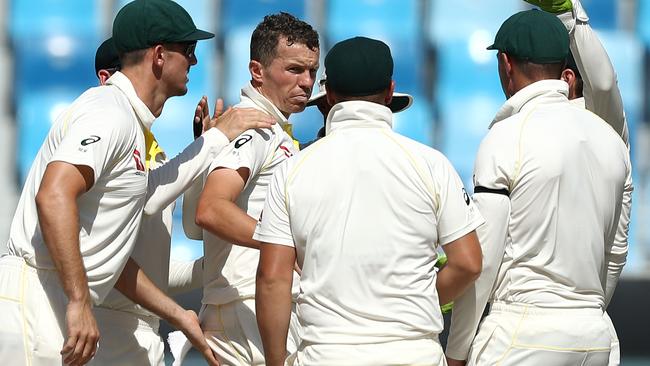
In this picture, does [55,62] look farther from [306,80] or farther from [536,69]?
[536,69]

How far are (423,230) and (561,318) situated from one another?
2.17 ft

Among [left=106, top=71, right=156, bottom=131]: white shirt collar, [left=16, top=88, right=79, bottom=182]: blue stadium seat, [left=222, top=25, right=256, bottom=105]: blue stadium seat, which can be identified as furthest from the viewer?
[left=222, top=25, right=256, bottom=105]: blue stadium seat

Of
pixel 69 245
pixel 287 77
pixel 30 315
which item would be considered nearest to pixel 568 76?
pixel 287 77

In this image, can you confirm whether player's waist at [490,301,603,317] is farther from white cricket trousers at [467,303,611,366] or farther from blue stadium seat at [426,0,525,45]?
blue stadium seat at [426,0,525,45]

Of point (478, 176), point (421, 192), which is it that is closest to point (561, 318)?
point (478, 176)

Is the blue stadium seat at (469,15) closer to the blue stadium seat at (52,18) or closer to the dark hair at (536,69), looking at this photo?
the blue stadium seat at (52,18)

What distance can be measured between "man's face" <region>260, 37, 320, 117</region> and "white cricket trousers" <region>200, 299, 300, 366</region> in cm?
70

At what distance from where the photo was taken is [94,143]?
342 centimetres

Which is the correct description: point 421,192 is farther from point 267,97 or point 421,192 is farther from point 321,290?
point 267,97

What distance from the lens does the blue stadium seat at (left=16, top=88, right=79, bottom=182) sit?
8.18 metres

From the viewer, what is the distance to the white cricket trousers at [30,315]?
137 inches

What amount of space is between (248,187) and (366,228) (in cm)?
94

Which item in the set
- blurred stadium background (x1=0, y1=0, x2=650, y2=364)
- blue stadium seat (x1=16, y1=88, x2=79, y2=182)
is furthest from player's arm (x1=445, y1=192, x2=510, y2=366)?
blue stadium seat (x1=16, y1=88, x2=79, y2=182)

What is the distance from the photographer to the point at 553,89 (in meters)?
3.84
